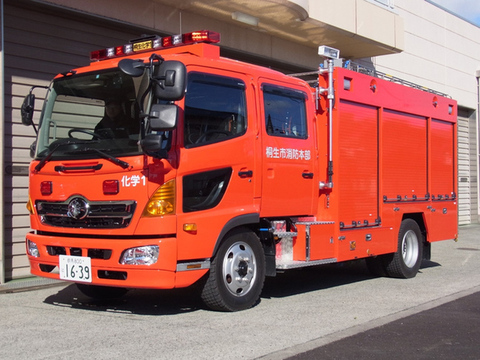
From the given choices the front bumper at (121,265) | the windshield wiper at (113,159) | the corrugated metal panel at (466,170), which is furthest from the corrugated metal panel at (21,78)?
the corrugated metal panel at (466,170)

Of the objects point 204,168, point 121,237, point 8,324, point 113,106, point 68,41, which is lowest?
point 8,324

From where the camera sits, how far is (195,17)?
39.3ft

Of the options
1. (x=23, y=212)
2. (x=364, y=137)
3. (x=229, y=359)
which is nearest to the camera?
(x=229, y=359)

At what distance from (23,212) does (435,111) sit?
690 cm

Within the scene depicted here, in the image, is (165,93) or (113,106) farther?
(113,106)

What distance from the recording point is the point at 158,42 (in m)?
7.35

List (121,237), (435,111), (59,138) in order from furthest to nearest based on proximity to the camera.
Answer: (435,111) < (59,138) < (121,237)

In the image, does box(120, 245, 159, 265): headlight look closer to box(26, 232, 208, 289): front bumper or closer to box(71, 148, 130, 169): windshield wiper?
box(26, 232, 208, 289): front bumper

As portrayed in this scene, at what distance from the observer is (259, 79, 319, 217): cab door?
24.4 ft

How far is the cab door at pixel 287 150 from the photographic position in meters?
7.45

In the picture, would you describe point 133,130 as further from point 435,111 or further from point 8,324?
point 435,111

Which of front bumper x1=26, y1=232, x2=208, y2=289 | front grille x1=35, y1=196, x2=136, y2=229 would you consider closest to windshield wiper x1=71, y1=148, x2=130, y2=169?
front grille x1=35, y1=196, x2=136, y2=229

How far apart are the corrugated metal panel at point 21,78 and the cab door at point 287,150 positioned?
160 inches

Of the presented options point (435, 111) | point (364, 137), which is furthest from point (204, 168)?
point (435, 111)
